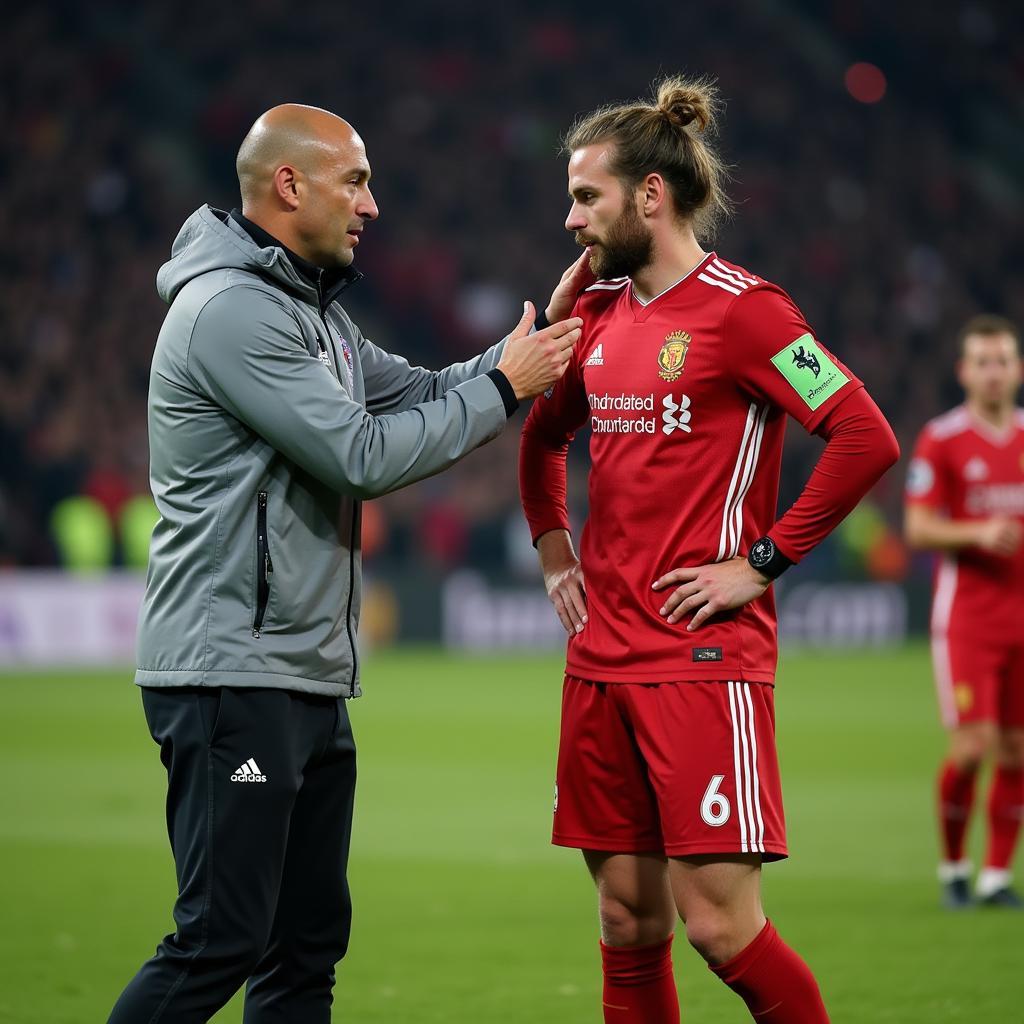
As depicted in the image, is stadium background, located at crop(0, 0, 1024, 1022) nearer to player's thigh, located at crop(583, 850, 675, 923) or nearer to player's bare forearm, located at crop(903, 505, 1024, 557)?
player's thigh, located at crop(583, 850, 675, 923)

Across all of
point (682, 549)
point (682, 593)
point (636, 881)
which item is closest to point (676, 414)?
point (682, 549)

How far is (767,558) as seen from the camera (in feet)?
12.6

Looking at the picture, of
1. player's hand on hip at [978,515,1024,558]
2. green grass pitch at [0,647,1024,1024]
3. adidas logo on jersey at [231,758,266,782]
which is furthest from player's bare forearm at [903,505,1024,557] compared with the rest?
adidas logo on jersey at [231,758,266,782]

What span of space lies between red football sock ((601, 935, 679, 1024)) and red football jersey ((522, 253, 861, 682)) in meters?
0.68

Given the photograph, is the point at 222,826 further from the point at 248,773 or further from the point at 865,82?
the point at 865,82

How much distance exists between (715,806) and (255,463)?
1293 mm

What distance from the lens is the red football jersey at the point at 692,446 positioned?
12.5 ft

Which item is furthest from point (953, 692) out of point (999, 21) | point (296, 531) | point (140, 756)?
point (999, 21)

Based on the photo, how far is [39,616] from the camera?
16625 mm

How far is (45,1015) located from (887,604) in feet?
53.8

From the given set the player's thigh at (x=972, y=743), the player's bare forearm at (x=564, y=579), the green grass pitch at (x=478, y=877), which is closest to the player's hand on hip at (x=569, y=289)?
the player's bare forearm at (x=564, y=579)

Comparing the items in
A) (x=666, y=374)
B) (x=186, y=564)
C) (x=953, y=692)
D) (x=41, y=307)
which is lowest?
(x=953, y=692)

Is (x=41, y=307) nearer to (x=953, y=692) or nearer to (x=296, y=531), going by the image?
(x=953, y=692)

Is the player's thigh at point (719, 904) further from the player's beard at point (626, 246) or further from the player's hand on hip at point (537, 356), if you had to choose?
the player's beard at point (626, 246)
